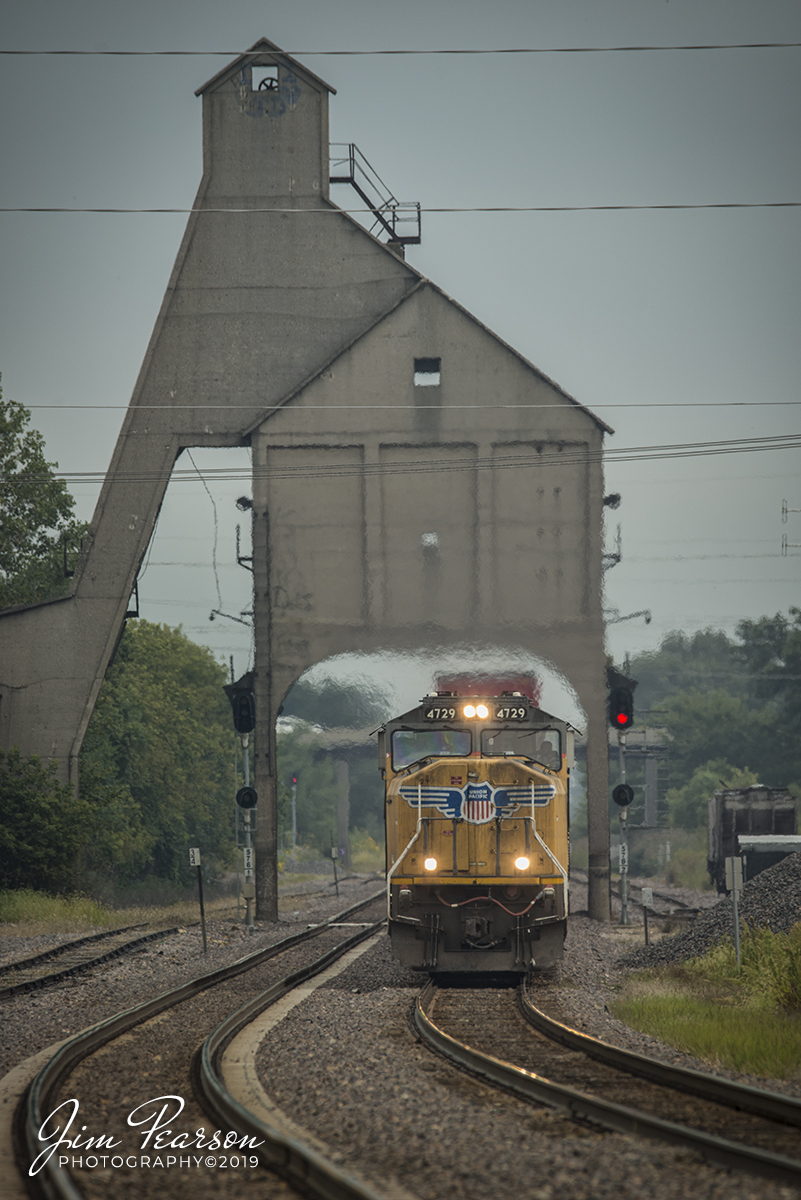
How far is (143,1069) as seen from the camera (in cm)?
1131

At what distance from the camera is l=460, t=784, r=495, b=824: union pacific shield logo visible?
1680 cm

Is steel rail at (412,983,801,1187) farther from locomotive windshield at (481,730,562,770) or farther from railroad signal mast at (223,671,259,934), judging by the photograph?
railroad signal mast at (223,671,259,934)

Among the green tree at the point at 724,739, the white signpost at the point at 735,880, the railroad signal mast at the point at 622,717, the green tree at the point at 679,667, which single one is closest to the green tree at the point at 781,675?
the green tree at the point at 724,739

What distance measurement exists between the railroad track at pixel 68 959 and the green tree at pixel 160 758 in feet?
43.2

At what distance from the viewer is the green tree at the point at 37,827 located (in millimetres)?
34219

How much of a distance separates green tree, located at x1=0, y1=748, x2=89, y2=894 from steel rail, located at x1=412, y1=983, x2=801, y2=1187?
24521 mm

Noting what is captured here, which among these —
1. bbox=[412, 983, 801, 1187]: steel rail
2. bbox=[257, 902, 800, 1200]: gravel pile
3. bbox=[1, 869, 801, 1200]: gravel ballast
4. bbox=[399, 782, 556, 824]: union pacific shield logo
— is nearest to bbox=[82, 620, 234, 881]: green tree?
bbox=[1, 869, 801, 1200]: gravel ballast

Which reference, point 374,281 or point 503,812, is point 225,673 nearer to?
point 374,281

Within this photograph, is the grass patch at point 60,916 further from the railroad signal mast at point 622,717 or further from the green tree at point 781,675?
the green tree at point 781,675

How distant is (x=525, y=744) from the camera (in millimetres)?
17328

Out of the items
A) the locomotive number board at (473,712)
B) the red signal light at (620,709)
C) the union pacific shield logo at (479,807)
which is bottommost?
the union pacific shield logo at (479,807)

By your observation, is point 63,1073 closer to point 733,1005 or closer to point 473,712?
point 473,712

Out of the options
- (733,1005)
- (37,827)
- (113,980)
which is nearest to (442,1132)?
(733,1005)

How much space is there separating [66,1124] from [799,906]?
15041mm
